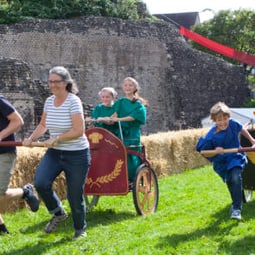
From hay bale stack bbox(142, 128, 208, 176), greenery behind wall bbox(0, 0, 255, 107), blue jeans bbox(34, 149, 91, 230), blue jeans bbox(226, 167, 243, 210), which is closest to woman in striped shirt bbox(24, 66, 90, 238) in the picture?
blue jeans bbox(34, 149, 91, 230)

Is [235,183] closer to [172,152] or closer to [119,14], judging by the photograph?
[172,152]

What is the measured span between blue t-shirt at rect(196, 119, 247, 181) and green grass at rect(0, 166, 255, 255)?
0.60 m

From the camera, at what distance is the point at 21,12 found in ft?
83.0

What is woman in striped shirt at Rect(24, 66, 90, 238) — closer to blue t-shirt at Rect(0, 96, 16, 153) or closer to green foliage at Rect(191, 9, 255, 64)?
blue t-shirt at Rect(0, 96, 16, 153)

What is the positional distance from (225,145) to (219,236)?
41.3 inches

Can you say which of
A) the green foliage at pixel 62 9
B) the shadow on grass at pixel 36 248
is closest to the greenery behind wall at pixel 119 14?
the green foliage at pixel 62 9

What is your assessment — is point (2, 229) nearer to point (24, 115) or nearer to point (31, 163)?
point (31, 163)

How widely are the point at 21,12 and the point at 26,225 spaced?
19.7 metres

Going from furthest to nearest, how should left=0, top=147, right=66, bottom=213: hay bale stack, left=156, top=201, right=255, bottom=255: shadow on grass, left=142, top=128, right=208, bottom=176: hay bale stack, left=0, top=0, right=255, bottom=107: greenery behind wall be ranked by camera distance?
left=0, top=0, right=255, bottom=107: greenery behind wall → left=142, top=128, right=208, bottom=176: hay bale stack → left=0, top=147, right=66, bottom=213: hay bale stack → left=156, top=201, right=255, bottom=255: shadow on grass

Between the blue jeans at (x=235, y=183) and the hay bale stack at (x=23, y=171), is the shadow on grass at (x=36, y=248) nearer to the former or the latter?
the blue jeans at (x=235, y=183)

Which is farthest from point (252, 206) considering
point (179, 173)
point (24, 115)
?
point (24, 115)

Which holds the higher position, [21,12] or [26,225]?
[21,12]

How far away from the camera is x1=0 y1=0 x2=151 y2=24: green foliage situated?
2506 centimetres

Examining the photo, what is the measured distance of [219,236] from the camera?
19.1 feet
